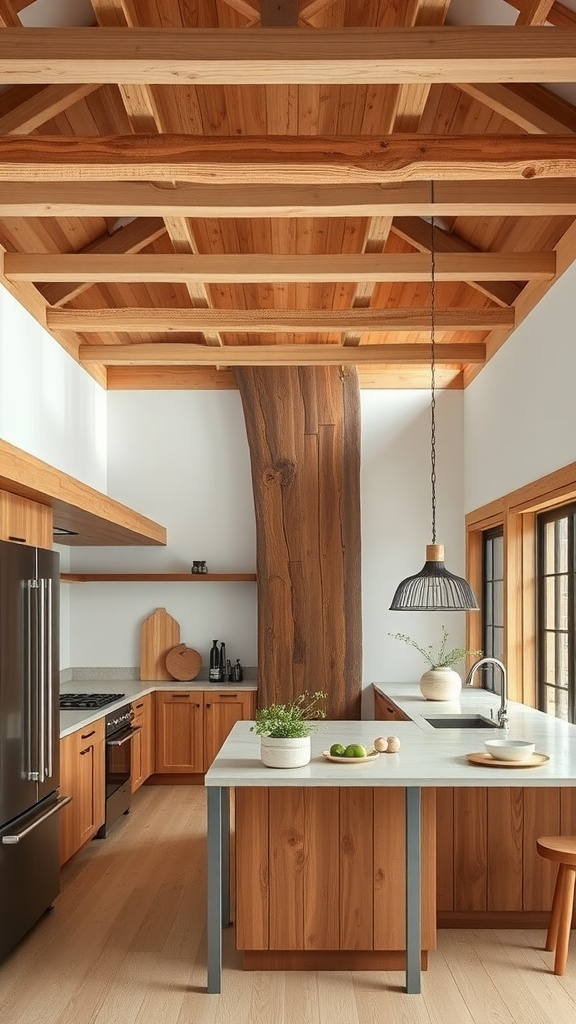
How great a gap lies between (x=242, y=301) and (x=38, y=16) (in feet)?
9.94

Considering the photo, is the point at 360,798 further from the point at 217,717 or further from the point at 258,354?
the point at 258,354

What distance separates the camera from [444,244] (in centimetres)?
605

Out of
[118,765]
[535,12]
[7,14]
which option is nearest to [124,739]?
[118,765]

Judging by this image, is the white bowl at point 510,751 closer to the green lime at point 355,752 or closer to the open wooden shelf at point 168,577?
the green lime at point 355,752

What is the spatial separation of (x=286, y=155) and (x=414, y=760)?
2.36m

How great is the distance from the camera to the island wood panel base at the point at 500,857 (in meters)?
4.46

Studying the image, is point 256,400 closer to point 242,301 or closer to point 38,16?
point 242,301

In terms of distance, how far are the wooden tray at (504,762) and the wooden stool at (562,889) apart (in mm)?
328

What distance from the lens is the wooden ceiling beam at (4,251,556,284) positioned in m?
5.28

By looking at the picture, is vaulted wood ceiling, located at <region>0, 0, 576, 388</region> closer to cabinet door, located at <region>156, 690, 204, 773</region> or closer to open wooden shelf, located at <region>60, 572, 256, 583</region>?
open wooden shelf, located at <region>60, 572, 256, 583</region>

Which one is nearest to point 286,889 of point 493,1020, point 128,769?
point 493,1020

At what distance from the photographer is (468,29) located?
3.08m

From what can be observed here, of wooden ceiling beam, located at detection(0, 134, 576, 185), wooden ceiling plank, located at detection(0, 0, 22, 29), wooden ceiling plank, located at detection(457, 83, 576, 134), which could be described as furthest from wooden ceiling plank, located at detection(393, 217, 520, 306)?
wooden ceiling plank, located at detection(0, 0, 22, 29)

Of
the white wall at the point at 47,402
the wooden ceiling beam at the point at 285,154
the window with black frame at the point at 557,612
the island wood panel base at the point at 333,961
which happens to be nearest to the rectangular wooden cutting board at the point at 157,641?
the white wall at the point at 47,402
